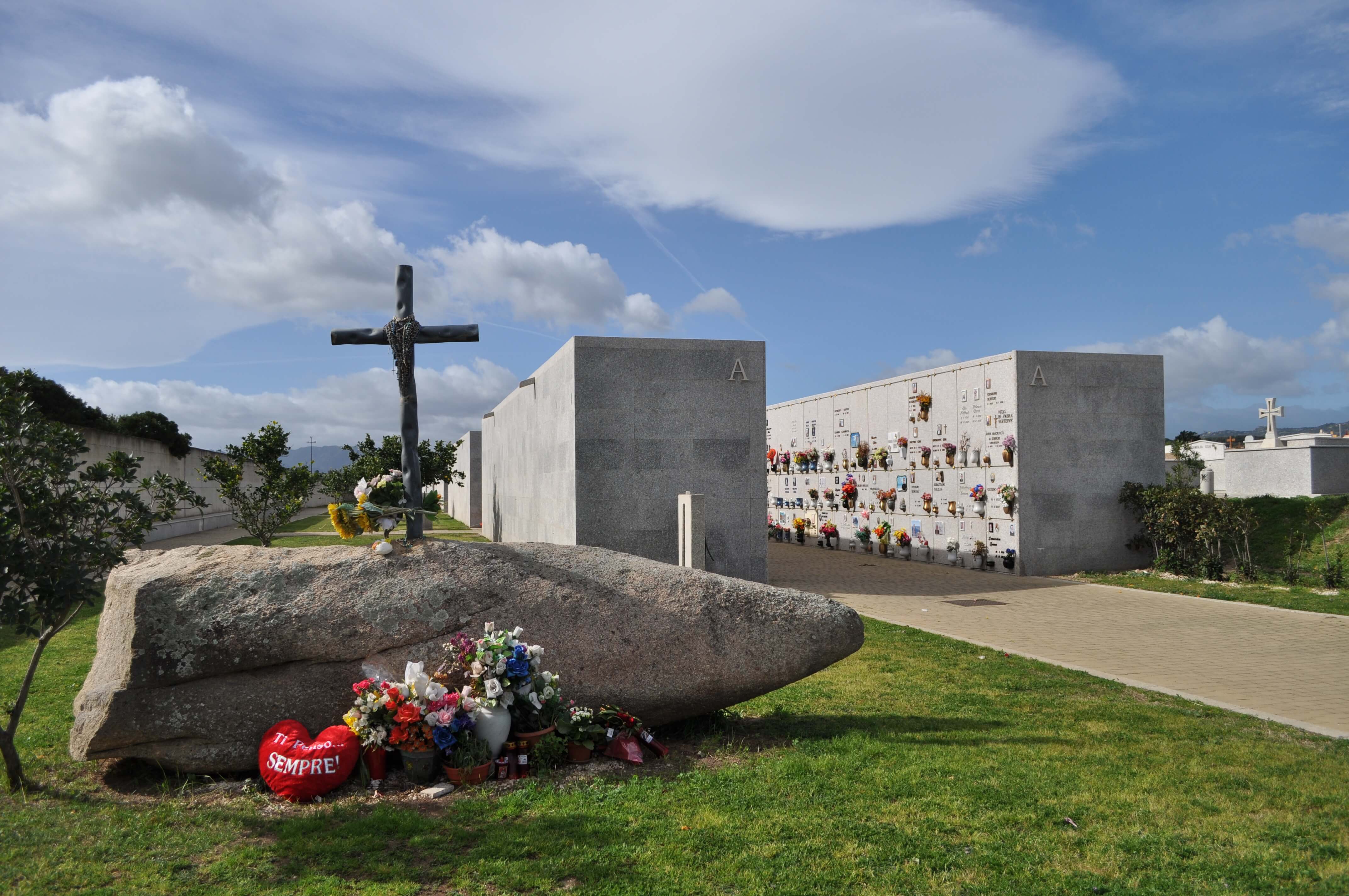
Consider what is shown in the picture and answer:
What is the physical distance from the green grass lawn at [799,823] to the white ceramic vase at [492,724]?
13.4 inches

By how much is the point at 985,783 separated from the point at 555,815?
2.45 m

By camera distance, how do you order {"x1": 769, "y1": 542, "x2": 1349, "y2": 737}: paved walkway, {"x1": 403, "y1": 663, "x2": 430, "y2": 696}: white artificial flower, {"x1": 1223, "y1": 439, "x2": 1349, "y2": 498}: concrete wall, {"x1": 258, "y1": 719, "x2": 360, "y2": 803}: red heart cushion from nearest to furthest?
{"x1": 258, "y1": 719, "x2": 360, "y2": 803}: red heart cushion → {"x1": 403, "y1": 663, "x2": 430, "y2": 696}: white artificial flower → {"x1": 769, "y1": 542, "x2": 1349, "y2": 737}: paved walkway → {"x1": 1223, "y1": 439, "x2": 1349, "y2": 498}: concrete wall

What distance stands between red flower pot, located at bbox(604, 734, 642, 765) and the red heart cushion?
4.95 ft

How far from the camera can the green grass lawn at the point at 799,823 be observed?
12.3 ft

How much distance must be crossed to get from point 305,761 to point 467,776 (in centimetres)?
90

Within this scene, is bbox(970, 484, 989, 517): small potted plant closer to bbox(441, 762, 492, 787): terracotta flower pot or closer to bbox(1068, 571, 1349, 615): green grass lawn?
bbox(1068, 571, 1349, 615): green grass lawn

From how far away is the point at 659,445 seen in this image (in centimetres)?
1363

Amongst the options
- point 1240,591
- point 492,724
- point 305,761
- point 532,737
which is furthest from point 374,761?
point 1240,591

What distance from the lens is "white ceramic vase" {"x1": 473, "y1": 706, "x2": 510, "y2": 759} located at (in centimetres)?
512

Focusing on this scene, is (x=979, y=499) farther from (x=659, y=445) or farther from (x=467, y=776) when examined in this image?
(x=467, y=776)

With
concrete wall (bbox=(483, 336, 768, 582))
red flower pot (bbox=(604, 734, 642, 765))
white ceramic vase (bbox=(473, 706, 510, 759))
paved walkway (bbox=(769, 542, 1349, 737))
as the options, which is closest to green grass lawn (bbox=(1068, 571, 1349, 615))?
paved walkway (bbox=(769, 542, 1349, 737))

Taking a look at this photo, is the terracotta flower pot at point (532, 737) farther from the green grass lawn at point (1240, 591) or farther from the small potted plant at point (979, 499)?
the small potted plant at point (979, 499)

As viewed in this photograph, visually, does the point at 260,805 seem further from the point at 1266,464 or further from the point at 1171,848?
the point at 1266,464

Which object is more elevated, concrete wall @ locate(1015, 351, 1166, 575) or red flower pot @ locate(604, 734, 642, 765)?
concrete wall @ locate(1015, 351, 1166, 575)
